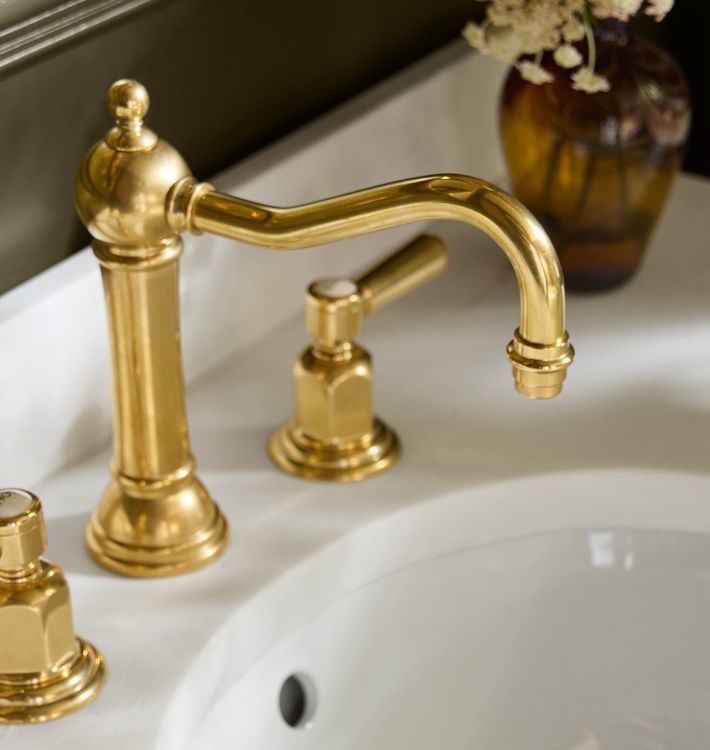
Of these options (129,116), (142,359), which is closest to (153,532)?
(142,359)

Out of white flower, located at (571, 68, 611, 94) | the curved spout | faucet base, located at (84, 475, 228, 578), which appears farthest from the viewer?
white flower, located at (571, 68, 611, 94)

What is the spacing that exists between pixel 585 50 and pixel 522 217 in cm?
33

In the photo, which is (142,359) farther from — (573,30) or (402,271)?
(573,30)

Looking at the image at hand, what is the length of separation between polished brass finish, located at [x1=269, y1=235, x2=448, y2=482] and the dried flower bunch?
0.12 metres

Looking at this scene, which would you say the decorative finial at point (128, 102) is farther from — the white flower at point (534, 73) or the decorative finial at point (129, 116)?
the white flower at point (534, 73)

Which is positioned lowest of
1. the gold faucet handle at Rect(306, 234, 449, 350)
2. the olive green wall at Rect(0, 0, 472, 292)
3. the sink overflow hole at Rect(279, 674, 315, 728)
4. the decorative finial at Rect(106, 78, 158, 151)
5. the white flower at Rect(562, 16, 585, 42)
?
the sink overflow hole at Rect(279, 674, 315, 728)

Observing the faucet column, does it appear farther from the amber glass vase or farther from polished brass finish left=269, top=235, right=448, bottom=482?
the amber glass vase

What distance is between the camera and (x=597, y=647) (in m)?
0.70

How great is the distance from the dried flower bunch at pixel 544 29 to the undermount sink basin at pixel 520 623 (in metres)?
0.22

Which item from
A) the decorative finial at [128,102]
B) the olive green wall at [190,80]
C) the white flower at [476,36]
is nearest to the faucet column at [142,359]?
the decorative finial at [128,102]

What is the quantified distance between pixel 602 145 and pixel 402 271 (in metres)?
0.16

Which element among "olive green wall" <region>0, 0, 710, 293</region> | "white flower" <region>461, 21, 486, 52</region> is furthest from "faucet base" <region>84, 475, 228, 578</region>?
"white flower" <region>461, 21, 486, 52</region>

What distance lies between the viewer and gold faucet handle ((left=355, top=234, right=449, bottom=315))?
0.70 m

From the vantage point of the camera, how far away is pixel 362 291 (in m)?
0.69
